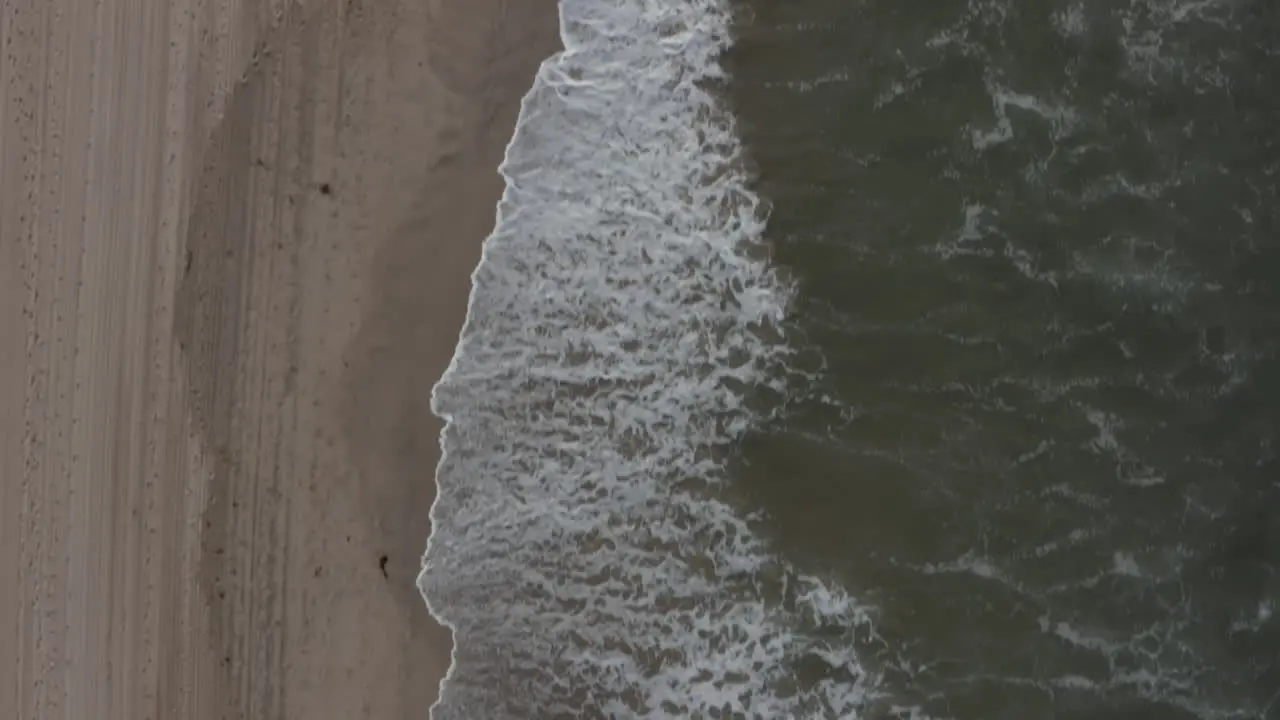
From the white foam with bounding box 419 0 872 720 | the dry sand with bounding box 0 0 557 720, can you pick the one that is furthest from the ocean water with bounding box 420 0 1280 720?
the dry sand with bounding box 0 0 557 720

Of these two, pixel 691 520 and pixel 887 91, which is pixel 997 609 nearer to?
pixel 691 520

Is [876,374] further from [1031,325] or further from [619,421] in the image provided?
[619,421]

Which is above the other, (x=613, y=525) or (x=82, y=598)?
(x=613, y=525)

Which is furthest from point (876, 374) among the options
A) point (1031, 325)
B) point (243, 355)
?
point (243, 355)

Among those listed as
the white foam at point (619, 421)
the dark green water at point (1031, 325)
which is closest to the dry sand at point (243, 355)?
the white foam at point (619, 421)

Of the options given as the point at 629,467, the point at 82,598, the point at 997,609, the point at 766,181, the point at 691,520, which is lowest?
the point at 82,598

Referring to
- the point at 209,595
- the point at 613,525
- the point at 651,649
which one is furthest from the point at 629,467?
the point at 209,595

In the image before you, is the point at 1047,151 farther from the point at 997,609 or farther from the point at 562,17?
the point at 562,17

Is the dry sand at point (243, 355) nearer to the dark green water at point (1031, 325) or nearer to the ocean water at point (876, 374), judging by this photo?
the ocean water at point (876, 374)

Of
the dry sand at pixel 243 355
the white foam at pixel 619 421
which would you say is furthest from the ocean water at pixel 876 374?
the dry sand at pixel 243 355
